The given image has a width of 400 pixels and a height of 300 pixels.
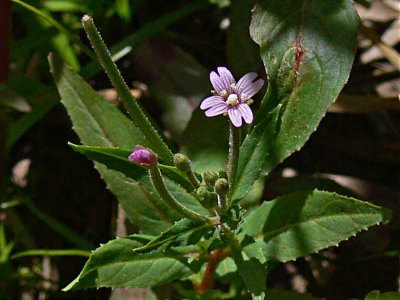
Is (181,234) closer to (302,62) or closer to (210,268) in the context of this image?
(210,268)

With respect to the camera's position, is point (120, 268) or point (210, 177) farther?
→ point (120, 268)

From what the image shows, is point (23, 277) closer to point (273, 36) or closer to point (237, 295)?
point (237, 295)

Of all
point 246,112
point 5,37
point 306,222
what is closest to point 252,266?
point 306,222

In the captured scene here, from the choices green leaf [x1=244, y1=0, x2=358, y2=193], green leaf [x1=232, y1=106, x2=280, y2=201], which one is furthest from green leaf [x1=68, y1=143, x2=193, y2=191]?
green leaf [x1=244, y1=0, x2=358, y2=193]

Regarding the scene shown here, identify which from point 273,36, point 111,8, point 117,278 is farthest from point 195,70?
point 117,278

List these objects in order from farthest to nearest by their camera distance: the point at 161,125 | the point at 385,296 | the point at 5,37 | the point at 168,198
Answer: the point at 161,125
the point at 5,37
the point at 385,296
the point at 168,198

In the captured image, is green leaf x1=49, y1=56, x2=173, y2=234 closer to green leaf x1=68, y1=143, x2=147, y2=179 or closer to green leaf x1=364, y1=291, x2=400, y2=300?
green leaf x1=68, y1=143, x2=147, y2=179

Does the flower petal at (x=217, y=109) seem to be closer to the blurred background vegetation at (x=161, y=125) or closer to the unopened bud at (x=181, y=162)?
the unopened bud at (x=181, y=162)
